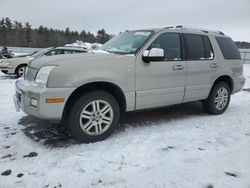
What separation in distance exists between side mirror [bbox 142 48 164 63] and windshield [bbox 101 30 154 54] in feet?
0.56

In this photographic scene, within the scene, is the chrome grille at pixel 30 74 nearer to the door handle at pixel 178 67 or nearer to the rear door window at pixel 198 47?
the door handle at pixel 178 67

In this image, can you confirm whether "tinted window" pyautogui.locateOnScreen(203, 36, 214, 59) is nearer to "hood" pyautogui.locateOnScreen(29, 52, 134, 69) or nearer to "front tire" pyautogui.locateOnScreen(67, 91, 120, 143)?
"hood" pyautogui.locateOnScreen(29, 52, 134, 69)

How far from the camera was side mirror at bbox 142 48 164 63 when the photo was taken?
12.5 ft

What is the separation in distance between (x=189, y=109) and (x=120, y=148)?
2973mm

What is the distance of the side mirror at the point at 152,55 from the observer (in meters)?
3.80

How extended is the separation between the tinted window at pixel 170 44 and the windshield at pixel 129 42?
0.66ft

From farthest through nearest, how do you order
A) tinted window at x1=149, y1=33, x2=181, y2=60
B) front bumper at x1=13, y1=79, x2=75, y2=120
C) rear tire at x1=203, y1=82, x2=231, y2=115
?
rear tire at x1=203, y1=82, x2=231, y2=115, tinted window at x1=149, y1=33, x2=181, y2=60, front bumper at x1=13, y1=79, x2=75, y2=120

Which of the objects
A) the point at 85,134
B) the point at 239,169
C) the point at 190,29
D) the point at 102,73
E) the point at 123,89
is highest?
the point at 190,29

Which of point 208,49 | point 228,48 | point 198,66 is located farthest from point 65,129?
point 228,48

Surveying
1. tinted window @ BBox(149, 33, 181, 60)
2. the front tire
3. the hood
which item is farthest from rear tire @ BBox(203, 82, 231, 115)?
the hood

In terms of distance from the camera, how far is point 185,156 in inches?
126

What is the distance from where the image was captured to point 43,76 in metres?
3.27

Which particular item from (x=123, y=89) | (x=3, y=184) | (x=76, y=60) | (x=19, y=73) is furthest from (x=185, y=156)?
(x=19, y=73)

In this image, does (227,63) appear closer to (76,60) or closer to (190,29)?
(190,29)
